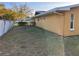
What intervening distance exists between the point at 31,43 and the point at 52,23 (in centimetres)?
76

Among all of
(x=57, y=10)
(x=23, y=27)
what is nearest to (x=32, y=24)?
(x=23, y=27)

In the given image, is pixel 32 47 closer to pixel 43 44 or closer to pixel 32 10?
pixel 43 44

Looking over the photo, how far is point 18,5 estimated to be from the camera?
614 centimetres

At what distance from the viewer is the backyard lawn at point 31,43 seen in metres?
6.17

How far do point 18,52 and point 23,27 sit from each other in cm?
60

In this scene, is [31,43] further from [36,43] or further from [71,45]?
[71,45]

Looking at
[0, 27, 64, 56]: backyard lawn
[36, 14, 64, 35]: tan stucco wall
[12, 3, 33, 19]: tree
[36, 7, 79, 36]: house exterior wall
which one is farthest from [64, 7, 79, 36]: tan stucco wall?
[12, 3, 33, 19]: tree

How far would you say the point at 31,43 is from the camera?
6.49 meters

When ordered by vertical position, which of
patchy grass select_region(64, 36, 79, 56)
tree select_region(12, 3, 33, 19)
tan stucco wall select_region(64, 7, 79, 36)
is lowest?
patchy grass select_region(64, 36, 79, 56)

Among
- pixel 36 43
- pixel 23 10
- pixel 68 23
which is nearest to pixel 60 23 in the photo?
pixel 68 23

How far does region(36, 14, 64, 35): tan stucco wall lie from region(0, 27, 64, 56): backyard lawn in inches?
5.2

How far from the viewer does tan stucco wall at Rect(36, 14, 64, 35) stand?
21.5 ft

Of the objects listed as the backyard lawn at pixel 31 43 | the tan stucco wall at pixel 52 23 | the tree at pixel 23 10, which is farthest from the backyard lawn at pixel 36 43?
the tree at pixel 23 10

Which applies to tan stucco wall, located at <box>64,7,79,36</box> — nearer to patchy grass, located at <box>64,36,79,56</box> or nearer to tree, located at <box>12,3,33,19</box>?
patchy grass, located at <box>64,36,79,56</box>
